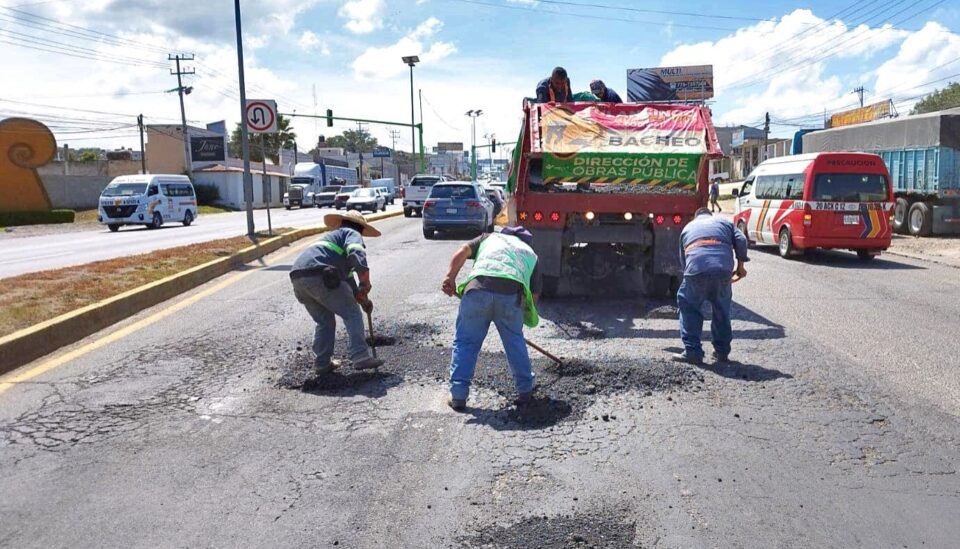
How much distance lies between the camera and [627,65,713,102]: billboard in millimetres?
57062

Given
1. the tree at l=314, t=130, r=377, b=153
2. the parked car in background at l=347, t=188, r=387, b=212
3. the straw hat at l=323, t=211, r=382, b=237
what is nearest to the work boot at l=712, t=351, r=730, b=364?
the straw hat at l=323, t=211, r=382, b=237

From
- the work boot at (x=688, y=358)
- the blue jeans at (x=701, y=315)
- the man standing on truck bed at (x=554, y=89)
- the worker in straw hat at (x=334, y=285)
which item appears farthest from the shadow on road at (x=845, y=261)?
the worker in straw hat at (x=334, y=285)

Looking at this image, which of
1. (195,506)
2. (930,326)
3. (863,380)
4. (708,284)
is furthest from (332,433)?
(930,326)

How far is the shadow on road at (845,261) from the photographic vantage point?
552 inches

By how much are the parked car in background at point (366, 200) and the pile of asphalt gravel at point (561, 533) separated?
34.6 meters

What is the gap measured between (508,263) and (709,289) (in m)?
2.36

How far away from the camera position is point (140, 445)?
461 cm

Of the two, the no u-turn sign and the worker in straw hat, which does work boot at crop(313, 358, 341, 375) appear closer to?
the worker in straw hat

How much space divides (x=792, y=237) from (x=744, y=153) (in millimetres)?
56891

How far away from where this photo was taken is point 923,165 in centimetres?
1912

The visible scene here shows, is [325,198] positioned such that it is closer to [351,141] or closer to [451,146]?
[451,146]

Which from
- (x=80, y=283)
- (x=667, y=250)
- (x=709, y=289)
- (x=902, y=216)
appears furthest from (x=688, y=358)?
(x=902, y=216)

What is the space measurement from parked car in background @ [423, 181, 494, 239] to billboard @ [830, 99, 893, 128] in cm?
3103

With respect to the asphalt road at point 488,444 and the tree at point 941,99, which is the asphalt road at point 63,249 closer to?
the asphalt road at point 488,444
